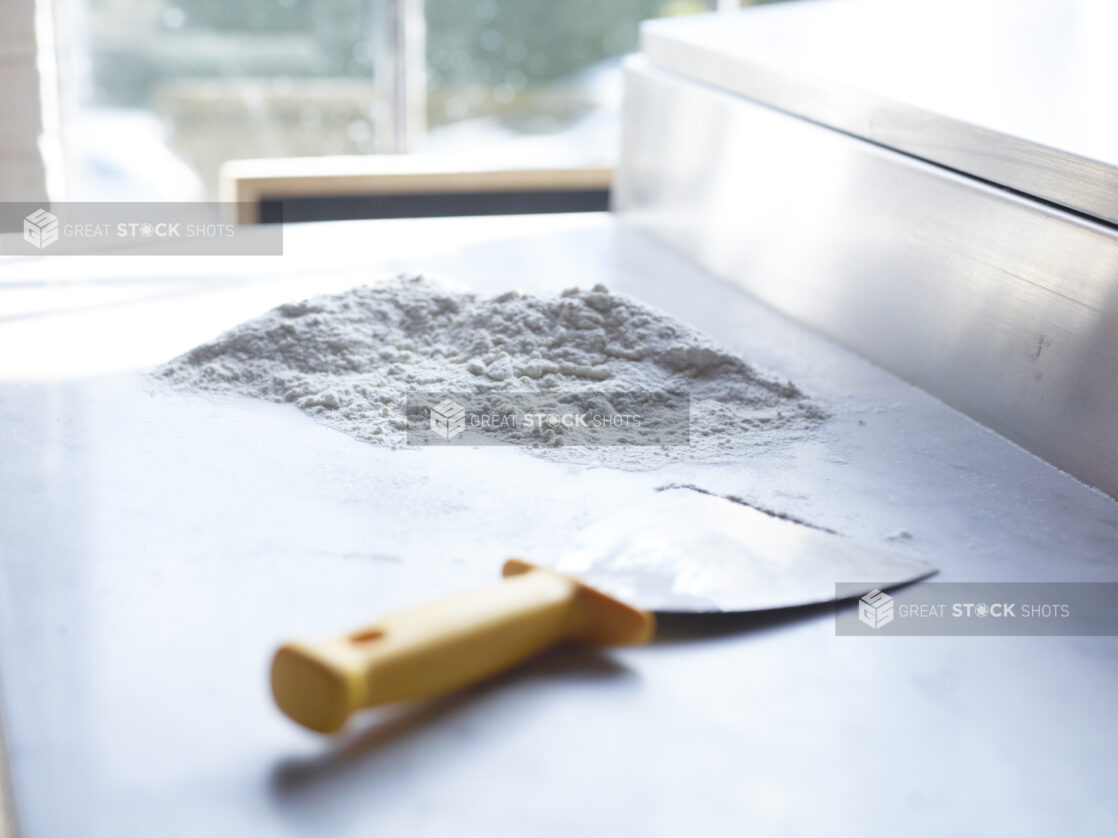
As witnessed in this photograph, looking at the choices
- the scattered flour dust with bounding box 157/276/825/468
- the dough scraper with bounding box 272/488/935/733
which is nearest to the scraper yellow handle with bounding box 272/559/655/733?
the dough scraper with bounding box 272/488/935/733

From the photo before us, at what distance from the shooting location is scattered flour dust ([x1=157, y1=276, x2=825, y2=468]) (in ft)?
2.92

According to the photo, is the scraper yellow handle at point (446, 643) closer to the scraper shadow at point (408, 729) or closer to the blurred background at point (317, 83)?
the scraper shadow at point (408, 729)

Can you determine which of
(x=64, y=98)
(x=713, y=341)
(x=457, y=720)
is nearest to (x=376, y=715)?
(x=457, y=720)

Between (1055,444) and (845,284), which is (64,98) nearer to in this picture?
(845,284)

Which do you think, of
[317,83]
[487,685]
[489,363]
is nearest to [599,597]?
[487,685]

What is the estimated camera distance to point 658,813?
18.3 inches

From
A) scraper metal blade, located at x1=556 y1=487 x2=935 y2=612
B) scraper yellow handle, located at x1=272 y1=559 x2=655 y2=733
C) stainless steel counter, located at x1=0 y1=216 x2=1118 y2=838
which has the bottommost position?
stainless steel counter, located at x1=0 y1=216 x2=1118 y2=838

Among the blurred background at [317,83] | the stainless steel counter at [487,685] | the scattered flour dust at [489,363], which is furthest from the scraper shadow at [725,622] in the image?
the blurred background at [317,83]

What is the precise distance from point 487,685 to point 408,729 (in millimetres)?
53

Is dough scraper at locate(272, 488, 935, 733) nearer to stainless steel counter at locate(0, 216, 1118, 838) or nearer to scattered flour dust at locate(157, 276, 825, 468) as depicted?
stainless steel counter at locate(0, 216, 1118, 838)

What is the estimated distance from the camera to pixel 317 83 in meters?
2.83

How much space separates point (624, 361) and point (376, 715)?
1.68 feet

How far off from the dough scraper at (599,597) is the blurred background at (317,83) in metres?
2.00

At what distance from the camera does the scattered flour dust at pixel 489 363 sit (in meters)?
0.89
